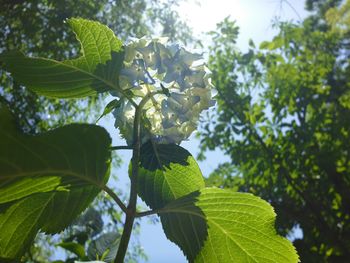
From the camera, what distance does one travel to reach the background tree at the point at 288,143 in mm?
3023

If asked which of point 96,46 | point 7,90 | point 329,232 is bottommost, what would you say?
point 96,46

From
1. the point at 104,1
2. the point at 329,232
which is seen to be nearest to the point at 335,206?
the point at 329,232

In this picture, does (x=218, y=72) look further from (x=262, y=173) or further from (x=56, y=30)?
(x=56, y=30)

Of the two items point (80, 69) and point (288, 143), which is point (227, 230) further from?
point (288, 143)

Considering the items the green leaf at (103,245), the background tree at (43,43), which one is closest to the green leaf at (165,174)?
the green leaf at (103,245)

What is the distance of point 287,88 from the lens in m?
3.21

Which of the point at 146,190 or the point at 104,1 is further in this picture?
the point at 104,1

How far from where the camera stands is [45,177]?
50 centimetres

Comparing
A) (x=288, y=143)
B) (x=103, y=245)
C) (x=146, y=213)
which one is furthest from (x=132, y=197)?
(x=288, y=143)

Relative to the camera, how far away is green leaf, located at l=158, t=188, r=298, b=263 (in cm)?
56

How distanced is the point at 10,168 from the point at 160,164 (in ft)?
0.65

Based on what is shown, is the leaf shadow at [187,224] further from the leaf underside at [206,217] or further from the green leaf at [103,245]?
the green leaf at [103,245]

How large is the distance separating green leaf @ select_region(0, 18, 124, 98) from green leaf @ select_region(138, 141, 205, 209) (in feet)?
0.35

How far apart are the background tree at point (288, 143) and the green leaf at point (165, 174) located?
7.79ft
